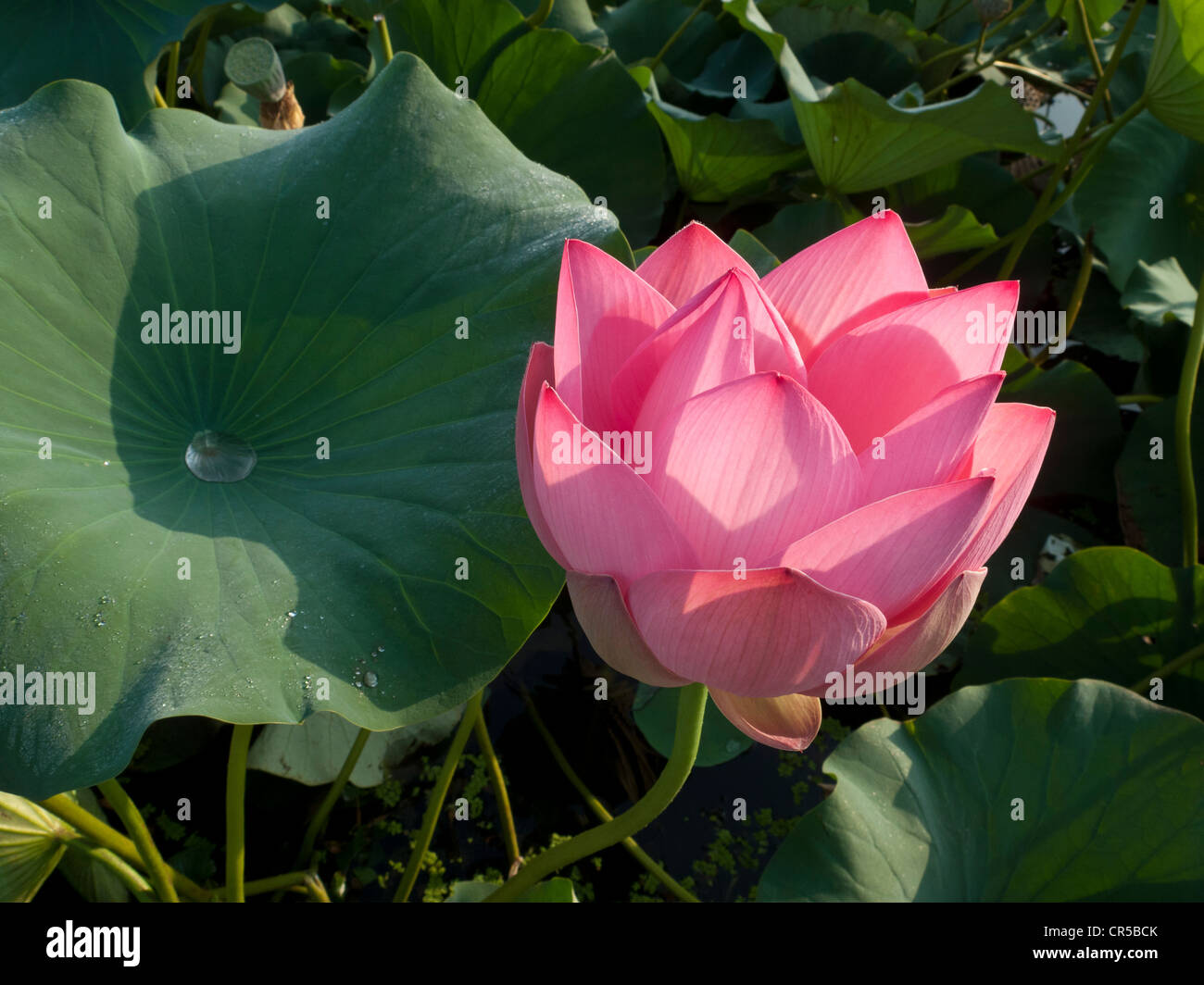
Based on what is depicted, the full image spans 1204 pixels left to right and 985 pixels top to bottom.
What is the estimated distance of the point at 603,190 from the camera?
1.30 m

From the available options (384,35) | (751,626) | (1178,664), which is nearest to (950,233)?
(1178,664)

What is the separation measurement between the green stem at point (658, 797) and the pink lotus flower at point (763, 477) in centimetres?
2

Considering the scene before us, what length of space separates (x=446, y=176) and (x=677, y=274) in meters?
0.30

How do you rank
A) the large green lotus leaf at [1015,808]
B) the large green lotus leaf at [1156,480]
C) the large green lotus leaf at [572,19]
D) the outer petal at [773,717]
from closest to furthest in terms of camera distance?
the outer petal at [773,717], the large green lotus leaf at [1015,808], the large green lotus leaf at [1156,480], the large green lotus leaf at [572,19]

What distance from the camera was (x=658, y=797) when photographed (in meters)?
0.56

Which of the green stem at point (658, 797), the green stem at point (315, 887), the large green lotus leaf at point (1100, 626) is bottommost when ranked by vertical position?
the green stem at point (315, 887)

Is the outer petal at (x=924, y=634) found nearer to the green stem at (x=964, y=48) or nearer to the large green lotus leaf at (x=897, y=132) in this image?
the large green lotus leaf at (x=897, y=132)

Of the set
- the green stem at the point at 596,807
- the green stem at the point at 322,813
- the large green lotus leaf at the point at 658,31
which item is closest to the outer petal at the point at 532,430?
the green stem at the point at 596,807

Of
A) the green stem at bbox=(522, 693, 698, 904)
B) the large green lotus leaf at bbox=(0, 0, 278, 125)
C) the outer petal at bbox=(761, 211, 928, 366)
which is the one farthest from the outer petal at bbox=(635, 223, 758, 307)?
the large green lotus leaf at bbox=(0, 0, 278, 125)

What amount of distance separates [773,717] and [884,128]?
2.87 ft

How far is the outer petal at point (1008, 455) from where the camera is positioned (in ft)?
1.51

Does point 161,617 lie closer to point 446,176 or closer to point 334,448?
point 334,448

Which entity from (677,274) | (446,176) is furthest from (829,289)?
(446,176)

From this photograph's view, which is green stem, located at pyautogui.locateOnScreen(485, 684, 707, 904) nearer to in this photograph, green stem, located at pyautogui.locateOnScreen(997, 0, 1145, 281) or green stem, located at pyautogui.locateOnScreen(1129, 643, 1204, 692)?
green stem, located at pyautogui.locateOnScreen(1129, 643, 1204, 692)
